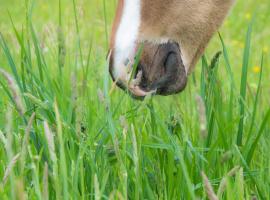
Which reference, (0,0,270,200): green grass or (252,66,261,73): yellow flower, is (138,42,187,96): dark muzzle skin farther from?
(252,66,261,73): yellow flower

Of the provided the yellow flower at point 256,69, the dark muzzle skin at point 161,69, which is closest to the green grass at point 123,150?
the dark muzzle skin at point 161,69

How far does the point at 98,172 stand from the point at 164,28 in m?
0.77

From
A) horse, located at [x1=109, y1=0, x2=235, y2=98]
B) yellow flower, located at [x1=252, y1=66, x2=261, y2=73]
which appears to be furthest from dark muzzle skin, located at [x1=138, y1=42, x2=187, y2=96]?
yellow flower, located at [x1=252, y1=66, x2=261, y2=73]

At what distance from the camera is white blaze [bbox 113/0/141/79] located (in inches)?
93.8

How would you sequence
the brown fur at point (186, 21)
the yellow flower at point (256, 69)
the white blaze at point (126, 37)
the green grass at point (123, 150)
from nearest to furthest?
the green grass at point (123, 150)
the white blaze at point (126, 37)
the brown fur at point (186, 21)
the yellow flower at point (256, 69)

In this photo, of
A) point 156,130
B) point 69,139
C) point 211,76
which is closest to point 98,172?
point 69,139

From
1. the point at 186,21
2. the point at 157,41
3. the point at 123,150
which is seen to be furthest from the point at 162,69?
the point at 123,150

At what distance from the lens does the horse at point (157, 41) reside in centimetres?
241

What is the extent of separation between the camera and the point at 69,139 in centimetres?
200

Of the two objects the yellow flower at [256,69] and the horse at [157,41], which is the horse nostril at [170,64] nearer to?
the horse at [157,41]

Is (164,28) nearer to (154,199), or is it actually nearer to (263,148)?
(263,148)

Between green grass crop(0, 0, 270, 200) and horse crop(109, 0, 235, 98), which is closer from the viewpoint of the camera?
green grass crop(0, 0, 270, 200)

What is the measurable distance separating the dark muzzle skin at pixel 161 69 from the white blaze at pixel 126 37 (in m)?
0.06

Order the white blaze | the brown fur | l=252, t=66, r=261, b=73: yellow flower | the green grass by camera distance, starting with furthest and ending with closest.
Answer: l=252, t=66, r=261, b=73: yellow flower < the brown fur < the white blaze < the green grass
